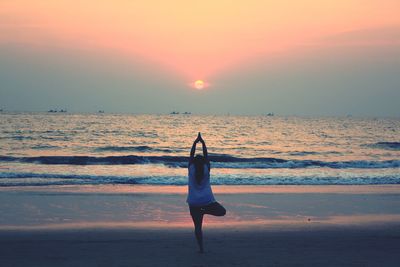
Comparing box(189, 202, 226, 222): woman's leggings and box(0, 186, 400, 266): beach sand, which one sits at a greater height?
box(189, 202, 226, 222): woman's leggings

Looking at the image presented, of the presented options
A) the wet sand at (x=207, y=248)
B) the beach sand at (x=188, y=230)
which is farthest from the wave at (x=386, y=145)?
the wet sand at (x=207, y=248)

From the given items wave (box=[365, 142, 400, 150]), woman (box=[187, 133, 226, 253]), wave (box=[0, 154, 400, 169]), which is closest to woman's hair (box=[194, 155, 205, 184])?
woman (box=[187, 133, 226, 253])

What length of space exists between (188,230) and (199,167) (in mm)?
3178

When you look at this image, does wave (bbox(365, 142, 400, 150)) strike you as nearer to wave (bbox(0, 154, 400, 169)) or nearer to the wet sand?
wave (bbox(0, 154, 400, 169))

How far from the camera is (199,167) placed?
845 centimetres

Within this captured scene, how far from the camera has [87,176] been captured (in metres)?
24.4

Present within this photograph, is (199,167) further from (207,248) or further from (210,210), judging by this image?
(207,248)

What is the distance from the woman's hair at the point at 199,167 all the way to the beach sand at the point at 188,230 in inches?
52.1

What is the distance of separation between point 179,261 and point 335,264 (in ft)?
7.98

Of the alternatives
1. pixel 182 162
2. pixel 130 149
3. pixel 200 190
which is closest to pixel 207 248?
pixel 200 190

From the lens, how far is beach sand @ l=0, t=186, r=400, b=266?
28.9 feet

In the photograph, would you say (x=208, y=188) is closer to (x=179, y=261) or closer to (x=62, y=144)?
(x=179, y=261)

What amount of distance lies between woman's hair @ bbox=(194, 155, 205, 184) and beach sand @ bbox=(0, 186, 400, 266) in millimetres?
1322

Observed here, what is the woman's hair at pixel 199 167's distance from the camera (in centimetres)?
845
